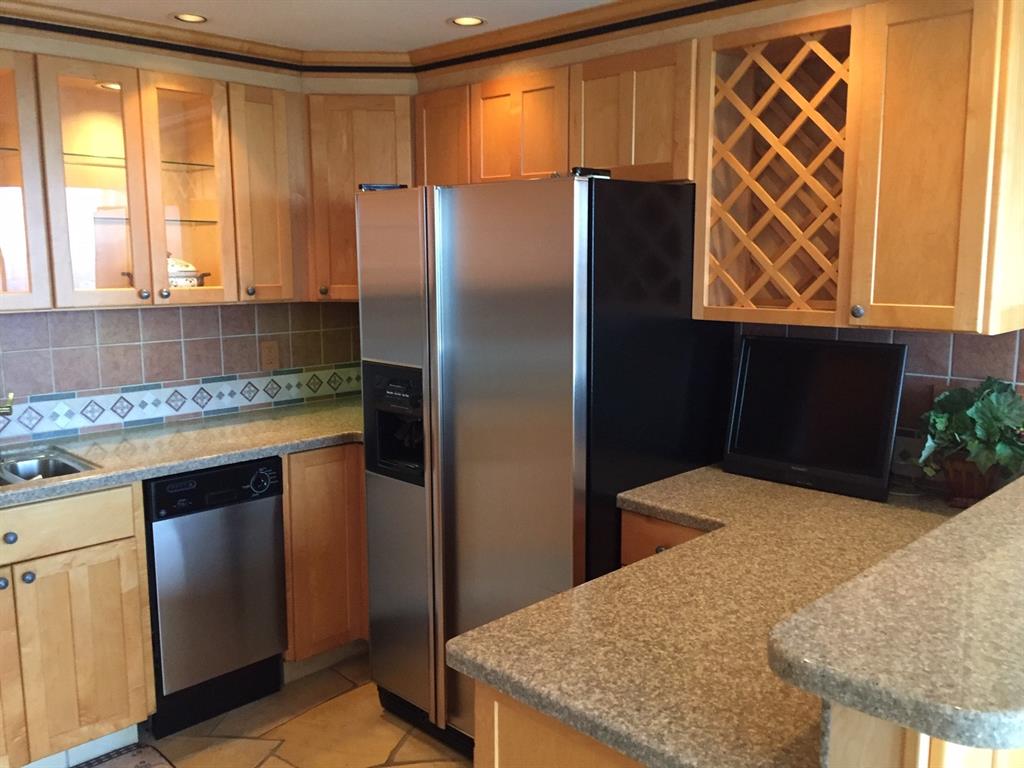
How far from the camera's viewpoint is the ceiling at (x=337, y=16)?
2523 mm

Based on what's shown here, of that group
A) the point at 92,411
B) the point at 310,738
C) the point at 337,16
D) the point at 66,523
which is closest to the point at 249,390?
the point at 92,411

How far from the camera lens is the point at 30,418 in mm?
2896

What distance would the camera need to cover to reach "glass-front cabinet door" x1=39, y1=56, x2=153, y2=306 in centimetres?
261

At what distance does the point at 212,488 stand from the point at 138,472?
25 centimetres

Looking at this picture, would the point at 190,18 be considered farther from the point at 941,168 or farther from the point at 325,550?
the point at 941,168

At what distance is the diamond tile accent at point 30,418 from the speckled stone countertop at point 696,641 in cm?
210

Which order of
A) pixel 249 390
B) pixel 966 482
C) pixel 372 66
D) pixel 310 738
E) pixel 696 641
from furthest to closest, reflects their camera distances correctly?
1. pixel 249 390
2. pixel 372 66
3. pixel 310 738
4. pixel 966 482
5. pixel 696 641

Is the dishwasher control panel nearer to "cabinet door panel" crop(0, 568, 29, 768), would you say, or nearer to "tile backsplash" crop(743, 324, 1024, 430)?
"cabinet door panel" crop(0, 568, 29, 768)

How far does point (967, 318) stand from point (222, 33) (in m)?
2.42

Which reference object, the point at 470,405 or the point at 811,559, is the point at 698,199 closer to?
the point at 470,405

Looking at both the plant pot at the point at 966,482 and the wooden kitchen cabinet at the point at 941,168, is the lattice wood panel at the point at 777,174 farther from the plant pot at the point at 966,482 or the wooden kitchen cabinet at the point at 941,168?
the plant pot at the point at 966,482

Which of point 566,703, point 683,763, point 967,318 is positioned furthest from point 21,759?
point 967,318

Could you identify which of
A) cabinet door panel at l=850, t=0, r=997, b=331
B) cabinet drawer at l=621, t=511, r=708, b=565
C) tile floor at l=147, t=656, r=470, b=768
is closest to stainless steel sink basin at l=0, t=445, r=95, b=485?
tile floor at l=147, t=656, r=470, b=768

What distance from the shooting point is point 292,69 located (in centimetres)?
314
